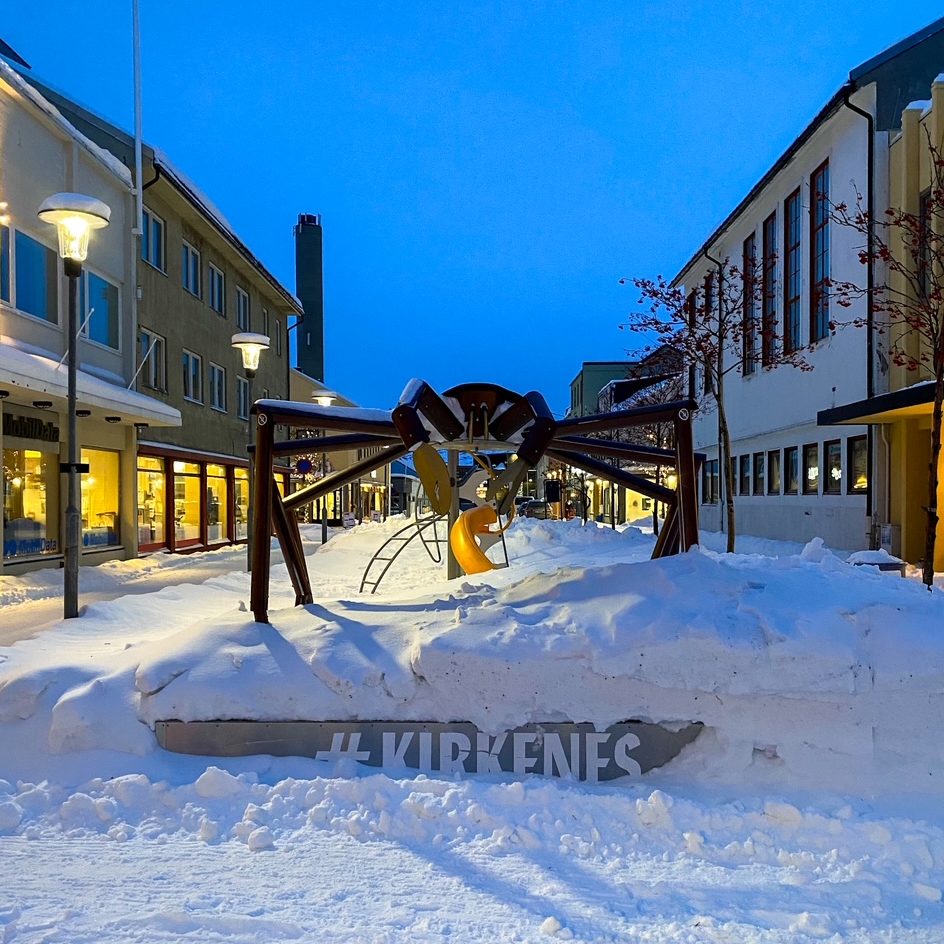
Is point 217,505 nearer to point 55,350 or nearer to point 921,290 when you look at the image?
point 55,350

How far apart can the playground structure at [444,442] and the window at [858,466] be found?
487 inches

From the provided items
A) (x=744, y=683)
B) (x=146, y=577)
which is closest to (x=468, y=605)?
(x=744, y=683)

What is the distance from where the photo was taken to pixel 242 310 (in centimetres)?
2734

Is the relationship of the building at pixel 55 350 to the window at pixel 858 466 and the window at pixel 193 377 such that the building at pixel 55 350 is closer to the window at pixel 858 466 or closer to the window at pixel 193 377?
the window at pixel 193 377

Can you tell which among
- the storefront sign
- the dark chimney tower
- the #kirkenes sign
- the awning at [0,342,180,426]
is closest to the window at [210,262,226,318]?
the awning at [0,342,180,426]

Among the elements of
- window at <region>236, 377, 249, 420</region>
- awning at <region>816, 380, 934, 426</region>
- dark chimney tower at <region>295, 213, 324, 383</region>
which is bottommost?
awning at <region>816, 380, 934, 426</region>

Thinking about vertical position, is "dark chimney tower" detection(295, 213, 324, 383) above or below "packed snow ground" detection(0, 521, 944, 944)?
above

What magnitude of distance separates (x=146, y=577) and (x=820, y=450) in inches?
650

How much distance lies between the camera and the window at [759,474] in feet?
81.4

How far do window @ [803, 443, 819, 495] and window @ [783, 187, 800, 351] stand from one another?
2.87 meters

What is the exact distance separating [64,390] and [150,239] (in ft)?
30.0

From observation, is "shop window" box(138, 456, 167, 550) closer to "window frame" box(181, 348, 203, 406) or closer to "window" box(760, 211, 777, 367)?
"window frame" box(181, 348, 203, 406)

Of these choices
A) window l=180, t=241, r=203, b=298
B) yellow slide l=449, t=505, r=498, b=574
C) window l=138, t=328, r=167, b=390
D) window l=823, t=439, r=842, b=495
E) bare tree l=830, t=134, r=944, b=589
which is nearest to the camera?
yellow slide l=449, t=505, r=498, b=574

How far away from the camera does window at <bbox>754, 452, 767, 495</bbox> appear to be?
81.4ft
